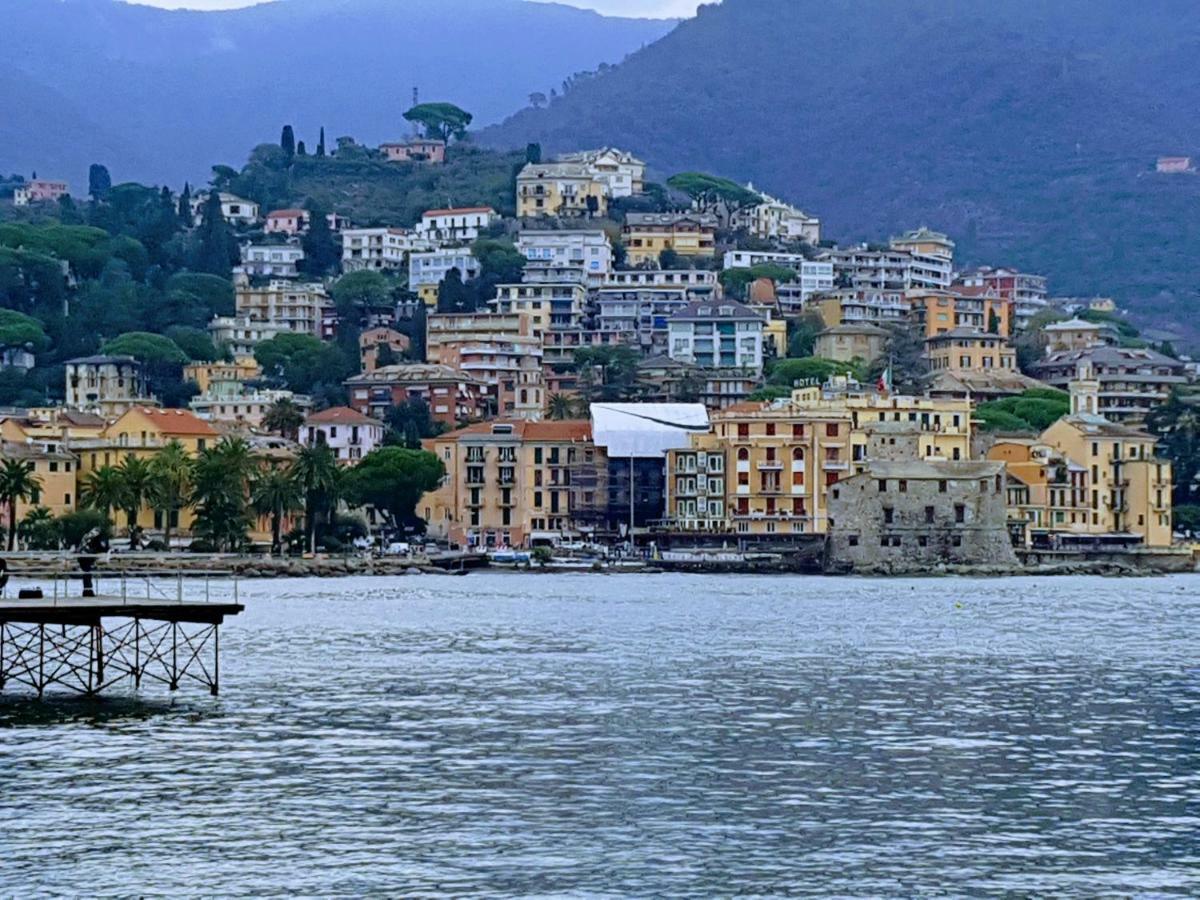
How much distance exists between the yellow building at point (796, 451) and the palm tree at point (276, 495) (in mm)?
25701

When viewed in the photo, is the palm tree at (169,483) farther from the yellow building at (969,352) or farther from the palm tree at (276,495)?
the yellow building at (969,352)

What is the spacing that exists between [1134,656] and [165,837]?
40.0 m

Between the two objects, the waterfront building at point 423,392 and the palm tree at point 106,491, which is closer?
the palm tree at point 106,491

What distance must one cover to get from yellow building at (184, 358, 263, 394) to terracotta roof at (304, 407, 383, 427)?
19.4m

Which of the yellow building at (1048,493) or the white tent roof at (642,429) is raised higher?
the white tent roof at (642,429)

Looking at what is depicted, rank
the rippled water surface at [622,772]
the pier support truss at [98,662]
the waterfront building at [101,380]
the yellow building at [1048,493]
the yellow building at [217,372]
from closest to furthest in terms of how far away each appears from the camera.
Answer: the rippled water surface at [622,772] → the pier support truss at [98,662] → the yellow building at [1048,493] → the waterfront building at [101,380] → the yellow building at [217,372]

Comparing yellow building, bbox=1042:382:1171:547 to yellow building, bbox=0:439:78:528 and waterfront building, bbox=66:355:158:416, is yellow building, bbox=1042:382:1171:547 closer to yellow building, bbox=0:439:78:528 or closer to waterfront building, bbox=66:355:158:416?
yellow building, bbox=0:439:78:528

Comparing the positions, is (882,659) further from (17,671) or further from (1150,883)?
(1150,883)

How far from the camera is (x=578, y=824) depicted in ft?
116

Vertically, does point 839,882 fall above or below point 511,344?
below

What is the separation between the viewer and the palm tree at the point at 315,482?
12962 centimetres

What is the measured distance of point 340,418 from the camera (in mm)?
162750

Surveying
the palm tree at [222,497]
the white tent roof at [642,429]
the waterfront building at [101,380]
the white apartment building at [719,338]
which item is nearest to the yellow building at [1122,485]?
the white tent roof at [642,429]

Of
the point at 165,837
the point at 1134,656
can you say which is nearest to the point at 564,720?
the point at 165,837
